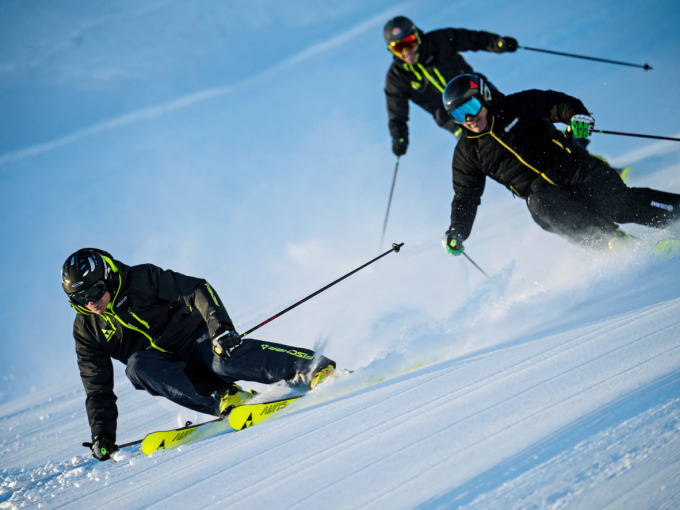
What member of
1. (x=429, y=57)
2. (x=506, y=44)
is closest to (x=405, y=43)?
(x=429, y=57)

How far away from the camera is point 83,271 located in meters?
3.47

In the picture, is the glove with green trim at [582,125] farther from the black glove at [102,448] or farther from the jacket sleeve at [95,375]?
the black glove at [102,448]

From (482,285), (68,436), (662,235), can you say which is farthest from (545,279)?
(68,436)

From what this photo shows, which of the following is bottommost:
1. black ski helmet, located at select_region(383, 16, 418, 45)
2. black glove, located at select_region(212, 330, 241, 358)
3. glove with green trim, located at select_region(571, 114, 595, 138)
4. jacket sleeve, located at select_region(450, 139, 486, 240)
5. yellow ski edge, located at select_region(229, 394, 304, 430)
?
yellow ski edge, located at select_region(229, 394, 304, 430)

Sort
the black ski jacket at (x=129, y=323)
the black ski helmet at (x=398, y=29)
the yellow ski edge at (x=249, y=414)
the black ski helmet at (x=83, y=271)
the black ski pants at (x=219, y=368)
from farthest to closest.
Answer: the black ski helmet at (x=398, y=29)
the black ski jacket at (x=129, y=323)
the black ski pants at (x=219, y=368)
the black ski helmet at (x=83, y=271)
the yellow ski edge at (x=249, y=414)

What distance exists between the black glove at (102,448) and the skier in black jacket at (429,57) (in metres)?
5.54

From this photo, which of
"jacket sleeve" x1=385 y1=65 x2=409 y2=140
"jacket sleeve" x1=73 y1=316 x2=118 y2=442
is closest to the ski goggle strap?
"jacket sleeve" x1=385 y1=65 x2=409 y2=140

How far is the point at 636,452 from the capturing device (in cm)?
125

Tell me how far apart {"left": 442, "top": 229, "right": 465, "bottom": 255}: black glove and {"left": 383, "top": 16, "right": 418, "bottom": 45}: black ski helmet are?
2.92m

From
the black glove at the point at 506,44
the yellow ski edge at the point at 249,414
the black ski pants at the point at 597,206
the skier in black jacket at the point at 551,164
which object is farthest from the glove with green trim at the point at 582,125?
the yellow ski edge at the point at 249,414

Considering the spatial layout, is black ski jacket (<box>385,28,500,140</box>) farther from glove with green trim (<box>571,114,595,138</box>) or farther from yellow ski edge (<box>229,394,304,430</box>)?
yellow ski edge (<box>229,394,304,430</box>)

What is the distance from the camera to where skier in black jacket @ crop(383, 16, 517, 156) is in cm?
591

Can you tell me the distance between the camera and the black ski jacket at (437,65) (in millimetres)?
6137

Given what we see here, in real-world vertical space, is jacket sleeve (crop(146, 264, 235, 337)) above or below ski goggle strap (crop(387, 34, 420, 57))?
below
